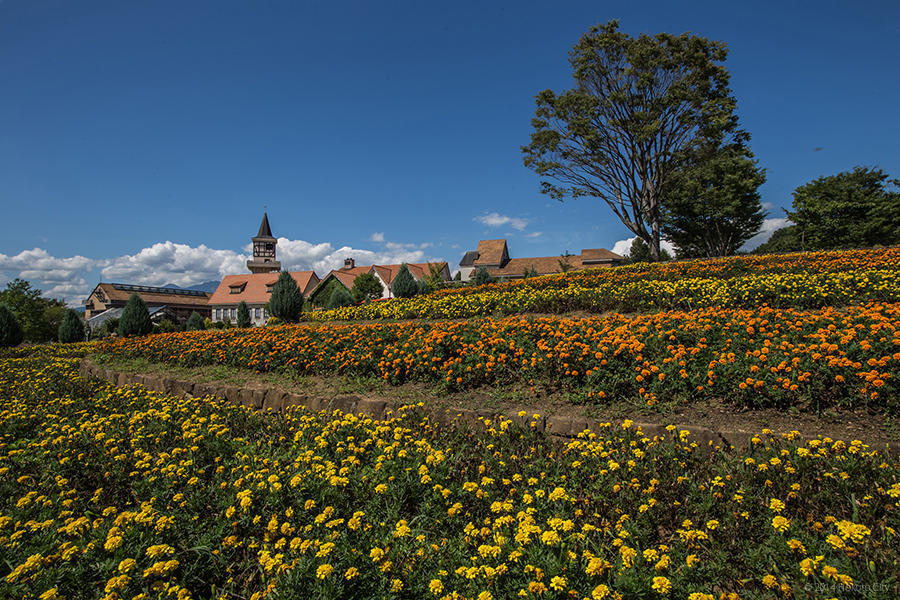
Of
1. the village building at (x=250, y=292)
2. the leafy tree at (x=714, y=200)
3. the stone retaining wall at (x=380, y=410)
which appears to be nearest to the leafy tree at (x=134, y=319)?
the stone retaining wall at (x=380, y=410)

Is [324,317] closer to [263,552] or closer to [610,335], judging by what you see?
[610,335]

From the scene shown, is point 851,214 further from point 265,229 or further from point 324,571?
point 265,229

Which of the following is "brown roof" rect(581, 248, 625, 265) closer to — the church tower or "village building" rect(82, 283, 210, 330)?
the church tower

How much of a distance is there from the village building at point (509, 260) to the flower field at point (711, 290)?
40424 mm

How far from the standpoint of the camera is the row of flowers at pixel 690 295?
718 cm

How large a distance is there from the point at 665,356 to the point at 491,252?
54.0m

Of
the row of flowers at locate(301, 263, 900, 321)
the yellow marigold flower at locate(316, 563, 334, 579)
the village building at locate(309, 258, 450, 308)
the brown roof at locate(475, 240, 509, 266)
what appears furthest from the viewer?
the brown roof at locate(475, 240, 509, 266)

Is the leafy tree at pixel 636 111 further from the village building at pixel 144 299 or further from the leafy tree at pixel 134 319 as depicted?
the village building at pixel 144 299

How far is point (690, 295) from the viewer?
8586 mm

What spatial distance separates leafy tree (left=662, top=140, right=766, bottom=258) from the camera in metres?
21.7

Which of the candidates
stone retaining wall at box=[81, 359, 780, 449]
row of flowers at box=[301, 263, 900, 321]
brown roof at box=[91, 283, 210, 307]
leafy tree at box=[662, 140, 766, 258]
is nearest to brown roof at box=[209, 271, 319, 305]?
brown roof at box=[91, 283, 210, 307]

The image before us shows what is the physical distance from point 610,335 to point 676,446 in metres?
2.07

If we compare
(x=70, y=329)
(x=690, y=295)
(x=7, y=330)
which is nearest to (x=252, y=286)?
(x=70, y=329)

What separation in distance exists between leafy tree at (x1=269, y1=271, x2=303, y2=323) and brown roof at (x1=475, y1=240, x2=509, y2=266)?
139 feet
